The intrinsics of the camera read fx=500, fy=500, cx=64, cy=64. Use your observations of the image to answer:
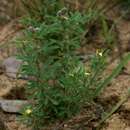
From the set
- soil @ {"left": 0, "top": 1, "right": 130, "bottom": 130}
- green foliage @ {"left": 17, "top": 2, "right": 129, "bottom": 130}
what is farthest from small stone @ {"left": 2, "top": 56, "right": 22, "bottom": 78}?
green foliage @ {"left": 17, "top": 2, "right": 129, "bottom": 130}

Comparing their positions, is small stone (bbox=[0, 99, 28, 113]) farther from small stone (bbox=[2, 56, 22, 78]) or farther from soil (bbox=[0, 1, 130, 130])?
small stone (bbox=[2, 56, 22, 78])

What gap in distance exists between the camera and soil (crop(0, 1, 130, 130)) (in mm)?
2457

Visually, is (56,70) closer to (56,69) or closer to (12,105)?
(56,69)

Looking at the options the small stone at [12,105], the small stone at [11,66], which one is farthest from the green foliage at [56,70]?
the small stone at [11,66]

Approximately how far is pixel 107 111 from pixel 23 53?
583mm

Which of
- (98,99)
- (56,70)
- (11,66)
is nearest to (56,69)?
(56,70)

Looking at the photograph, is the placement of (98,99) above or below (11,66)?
below

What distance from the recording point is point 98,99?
266 cm

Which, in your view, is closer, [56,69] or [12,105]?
[56,69]

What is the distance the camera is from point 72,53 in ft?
7.73

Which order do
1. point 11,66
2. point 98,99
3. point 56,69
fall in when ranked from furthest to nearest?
point 11,66
point 98,99
point 56,69

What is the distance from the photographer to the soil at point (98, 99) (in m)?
2.46

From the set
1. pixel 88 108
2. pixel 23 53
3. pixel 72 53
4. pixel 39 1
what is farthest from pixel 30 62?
pixel 39 1

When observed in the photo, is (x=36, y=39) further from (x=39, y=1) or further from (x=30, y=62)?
(x=39, y=1)
